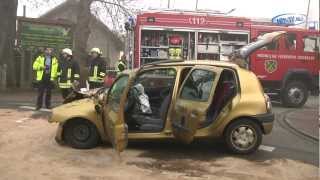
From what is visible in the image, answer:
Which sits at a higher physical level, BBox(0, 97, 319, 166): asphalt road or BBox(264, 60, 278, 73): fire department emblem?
BBox(264, 60, 278, 73): fire department emblem

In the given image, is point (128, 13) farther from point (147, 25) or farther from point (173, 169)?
point (173, 169)

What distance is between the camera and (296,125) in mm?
14305

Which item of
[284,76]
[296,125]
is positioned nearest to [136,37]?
[284,76]

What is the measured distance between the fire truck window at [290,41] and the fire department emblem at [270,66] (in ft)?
1.87

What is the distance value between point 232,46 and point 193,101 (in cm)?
959

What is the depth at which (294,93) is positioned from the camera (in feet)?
62.6

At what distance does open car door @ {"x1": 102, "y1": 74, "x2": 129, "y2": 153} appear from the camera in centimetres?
907

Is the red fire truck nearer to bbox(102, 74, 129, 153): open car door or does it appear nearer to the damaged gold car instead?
the damaged gold car

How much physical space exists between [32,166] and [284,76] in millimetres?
11351

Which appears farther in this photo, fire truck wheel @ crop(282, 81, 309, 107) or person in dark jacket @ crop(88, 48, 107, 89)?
fire truck wheel @ crop(282, 81, 309, 107)

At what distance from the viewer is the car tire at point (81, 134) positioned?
417 inches

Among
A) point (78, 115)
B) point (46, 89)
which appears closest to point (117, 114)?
point (78, 115)

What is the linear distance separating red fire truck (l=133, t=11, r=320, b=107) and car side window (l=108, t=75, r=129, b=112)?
8478 mm

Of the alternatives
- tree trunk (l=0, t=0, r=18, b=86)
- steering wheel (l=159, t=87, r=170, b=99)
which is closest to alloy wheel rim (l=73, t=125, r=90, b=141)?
steering wheel (l=159, t=87, r=170, b=99)
